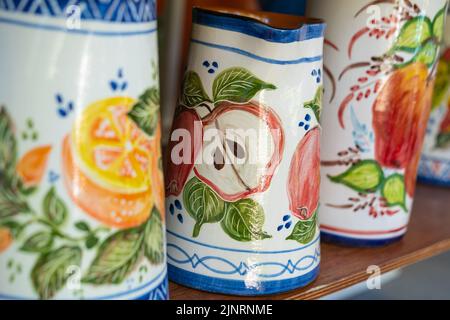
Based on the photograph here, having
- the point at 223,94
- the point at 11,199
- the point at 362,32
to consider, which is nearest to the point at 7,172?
the point at 11,199

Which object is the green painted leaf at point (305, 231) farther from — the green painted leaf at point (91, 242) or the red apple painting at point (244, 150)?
the green painted leaf at point (91, 242)

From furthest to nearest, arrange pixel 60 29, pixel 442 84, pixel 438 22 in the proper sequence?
pixel 442 84, pixel 438 22, pixel 60 29

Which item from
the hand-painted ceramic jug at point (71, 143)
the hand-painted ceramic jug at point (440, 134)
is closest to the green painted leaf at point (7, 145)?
the hand-painted ceramic jug at point (71, 143)

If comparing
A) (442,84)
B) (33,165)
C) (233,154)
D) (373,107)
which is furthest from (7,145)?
(442,84)

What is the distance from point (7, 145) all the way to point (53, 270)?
0.19 feet

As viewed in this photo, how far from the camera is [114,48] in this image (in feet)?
1.09

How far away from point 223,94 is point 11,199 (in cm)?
14

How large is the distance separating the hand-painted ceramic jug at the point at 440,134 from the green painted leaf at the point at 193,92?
34 centimetres

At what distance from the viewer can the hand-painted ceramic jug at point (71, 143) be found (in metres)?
0.32

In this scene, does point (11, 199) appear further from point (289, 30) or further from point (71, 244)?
point (289, 30)

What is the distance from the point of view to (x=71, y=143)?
33 cm

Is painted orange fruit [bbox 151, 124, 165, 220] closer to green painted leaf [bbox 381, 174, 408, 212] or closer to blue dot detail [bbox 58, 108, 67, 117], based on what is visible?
blue dot detail [bbox 58, 108, 67, 117]

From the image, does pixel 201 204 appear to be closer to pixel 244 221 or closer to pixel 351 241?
pixel 244 221
